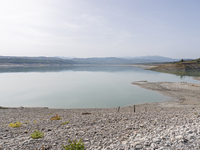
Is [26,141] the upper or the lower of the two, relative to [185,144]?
lower

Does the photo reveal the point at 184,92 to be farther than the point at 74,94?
No

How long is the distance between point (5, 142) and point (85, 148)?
407 centimetres

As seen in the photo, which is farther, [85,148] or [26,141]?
[26,141]

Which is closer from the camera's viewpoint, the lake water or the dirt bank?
the dirt bank

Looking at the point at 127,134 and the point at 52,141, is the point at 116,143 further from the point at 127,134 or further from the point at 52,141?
the point at 52,141

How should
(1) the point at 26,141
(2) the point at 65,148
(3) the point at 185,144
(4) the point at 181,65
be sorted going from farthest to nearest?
(4) the point at 181,65, (1) the point at 26,141, (2) the point at 65,148, (3) the point at 185,144

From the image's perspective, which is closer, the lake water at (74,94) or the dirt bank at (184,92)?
the dirt bank at (184,92)

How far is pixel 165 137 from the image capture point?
20.4 ft

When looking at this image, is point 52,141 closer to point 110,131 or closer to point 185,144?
point 110,131

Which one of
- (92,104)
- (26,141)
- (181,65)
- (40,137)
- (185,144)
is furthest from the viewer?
(181,65)

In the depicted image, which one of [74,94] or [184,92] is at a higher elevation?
[184,92]

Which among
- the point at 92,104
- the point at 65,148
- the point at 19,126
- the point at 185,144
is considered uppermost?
the point at 185,144

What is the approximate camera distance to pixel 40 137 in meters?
7.65

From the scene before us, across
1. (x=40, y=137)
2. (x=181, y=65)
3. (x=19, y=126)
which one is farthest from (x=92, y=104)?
(x=181, y=65)
